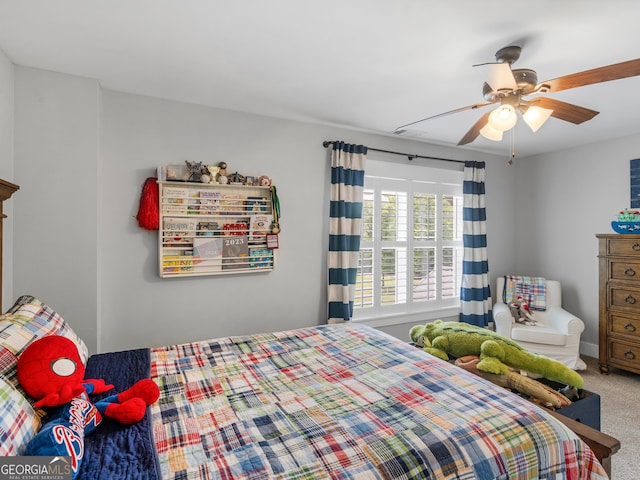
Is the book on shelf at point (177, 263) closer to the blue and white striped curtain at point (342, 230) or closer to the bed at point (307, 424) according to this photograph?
the bed at point (307, 424)

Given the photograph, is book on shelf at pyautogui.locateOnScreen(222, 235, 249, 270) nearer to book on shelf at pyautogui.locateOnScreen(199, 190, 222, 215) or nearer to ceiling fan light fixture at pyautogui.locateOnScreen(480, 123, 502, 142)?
book on shelf at pyautogui.locateOnScreen(199, 190, 222, 215)

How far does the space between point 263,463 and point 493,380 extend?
151cm

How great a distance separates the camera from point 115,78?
2.39 metres

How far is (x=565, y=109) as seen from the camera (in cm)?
204

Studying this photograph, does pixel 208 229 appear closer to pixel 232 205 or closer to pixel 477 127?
pixel 232 205

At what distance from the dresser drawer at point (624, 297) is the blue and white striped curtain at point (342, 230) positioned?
2592mm

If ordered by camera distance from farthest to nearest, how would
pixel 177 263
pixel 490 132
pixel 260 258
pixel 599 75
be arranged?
pixel 260 258, pixel 177 263, pixel 490 132, pixel 599 75

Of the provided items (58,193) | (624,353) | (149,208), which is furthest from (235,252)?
(624,353)

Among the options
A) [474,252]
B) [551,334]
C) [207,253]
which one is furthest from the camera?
[474,252]

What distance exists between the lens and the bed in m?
1.05

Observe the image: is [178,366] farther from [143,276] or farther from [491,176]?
[491,176]

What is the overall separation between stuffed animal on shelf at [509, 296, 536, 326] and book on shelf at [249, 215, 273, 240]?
116 inches

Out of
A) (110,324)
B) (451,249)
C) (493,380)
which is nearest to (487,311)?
→ (451,249)

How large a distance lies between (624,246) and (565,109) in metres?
2.17
